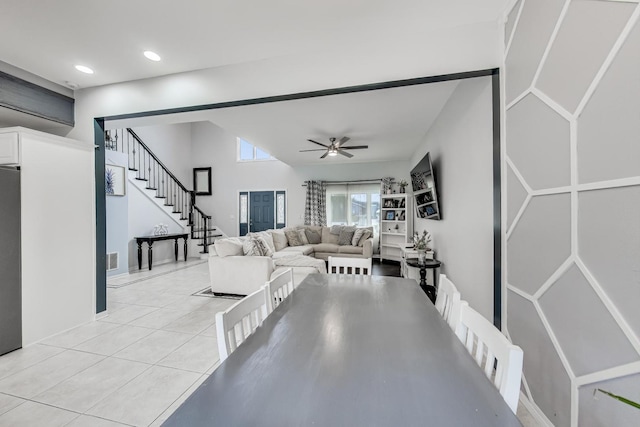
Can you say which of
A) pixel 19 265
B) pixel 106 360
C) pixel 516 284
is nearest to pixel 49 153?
pixel 19 265

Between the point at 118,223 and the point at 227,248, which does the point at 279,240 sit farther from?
the point at 118,223

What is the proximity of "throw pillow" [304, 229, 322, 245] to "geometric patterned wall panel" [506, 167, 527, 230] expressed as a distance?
17.7ft

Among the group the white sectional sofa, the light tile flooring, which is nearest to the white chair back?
the light tile flooring

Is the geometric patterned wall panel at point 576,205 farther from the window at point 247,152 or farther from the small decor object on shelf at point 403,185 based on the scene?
the window at point 247,152

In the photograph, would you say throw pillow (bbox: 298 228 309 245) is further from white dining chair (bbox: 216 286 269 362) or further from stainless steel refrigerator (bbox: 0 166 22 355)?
white dining chair (bbox: 216 286 269 362)

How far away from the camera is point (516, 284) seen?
5.95 ft

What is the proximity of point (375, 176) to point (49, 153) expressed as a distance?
21.3ft

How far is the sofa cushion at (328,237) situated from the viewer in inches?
277

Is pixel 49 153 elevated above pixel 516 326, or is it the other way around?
pixel 49 153

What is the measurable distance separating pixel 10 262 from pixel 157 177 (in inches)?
222

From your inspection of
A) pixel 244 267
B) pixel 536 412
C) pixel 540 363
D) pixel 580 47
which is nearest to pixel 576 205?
pixel 580 47

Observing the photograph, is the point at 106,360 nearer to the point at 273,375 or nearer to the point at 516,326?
the point at 273,375

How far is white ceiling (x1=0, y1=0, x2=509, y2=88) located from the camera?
194cm

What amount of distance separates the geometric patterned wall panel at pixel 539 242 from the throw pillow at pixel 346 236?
191 inches
